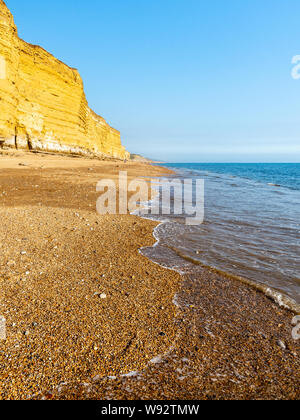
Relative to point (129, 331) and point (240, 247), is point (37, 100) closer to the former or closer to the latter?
point (240, 247)

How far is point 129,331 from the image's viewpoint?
260 centimetres

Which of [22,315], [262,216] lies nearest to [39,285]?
[22,315]

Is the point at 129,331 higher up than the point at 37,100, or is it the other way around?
the point at 37,100

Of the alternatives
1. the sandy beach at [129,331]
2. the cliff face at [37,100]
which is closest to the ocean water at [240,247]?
the sandy beach at [129,331]

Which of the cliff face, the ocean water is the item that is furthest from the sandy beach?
the cliff face

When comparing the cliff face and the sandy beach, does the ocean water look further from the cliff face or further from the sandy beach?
the cliff face

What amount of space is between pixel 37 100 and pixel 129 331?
32.9m

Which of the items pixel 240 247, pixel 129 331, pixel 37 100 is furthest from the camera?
pixel 37 100

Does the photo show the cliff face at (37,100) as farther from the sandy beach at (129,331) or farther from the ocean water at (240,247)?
the sandy beach at (129,331)

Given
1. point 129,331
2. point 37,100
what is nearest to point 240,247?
point 129,331

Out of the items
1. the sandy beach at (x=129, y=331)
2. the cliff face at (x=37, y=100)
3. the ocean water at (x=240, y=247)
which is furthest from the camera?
the cliff face at (x=37, y=100)

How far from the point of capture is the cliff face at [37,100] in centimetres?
2239

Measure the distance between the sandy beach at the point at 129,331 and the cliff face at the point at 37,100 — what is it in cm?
2468

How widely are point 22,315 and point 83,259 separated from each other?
5.69 feet
